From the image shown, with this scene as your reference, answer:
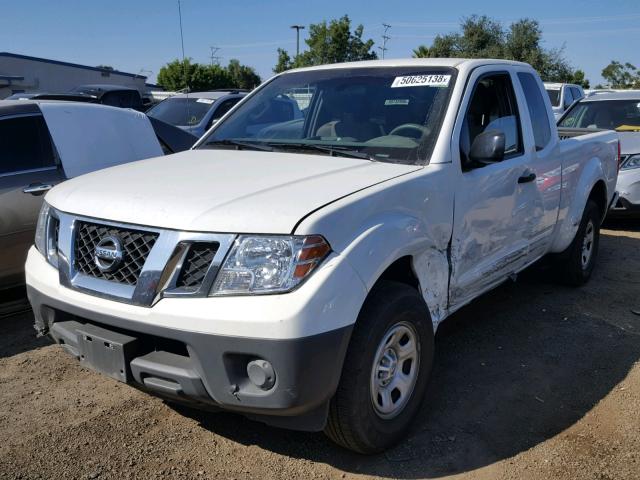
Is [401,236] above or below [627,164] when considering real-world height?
above

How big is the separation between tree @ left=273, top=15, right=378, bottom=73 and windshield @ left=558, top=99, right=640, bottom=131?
1364 inches

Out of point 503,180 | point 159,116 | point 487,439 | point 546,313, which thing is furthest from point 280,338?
point 159,116

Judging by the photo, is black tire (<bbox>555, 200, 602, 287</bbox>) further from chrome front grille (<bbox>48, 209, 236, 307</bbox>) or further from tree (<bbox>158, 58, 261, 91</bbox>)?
tree (<bbox>158, 58, 261, 91</bbox>)

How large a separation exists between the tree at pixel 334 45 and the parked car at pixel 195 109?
3353cm

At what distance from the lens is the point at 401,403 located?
3.11m

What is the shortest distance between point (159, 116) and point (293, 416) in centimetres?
873

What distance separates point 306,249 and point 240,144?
5.42ft

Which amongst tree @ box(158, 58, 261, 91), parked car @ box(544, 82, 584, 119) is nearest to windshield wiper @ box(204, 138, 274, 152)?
parked car @ box(544, 82, 584, 119)

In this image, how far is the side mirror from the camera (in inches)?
138

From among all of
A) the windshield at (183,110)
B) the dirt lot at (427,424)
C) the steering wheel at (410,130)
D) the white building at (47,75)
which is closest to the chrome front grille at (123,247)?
the dirt lot at (427,424)

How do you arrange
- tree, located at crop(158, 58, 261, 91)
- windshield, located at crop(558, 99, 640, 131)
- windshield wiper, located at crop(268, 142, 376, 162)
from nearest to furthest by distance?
1. windshield wiper, located at crop(268, 142, 376, 162)
2. windshield, located at crop(558, 99, 640, 131)
3. tree, located at crop(158, 58, 261, 91)

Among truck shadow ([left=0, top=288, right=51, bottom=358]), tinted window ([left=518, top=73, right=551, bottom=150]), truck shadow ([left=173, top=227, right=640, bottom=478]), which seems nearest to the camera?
truck shadow ([left=173, top=227, right=640, bottom=478])

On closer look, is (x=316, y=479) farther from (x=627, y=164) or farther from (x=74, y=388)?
(x=627, y=164)

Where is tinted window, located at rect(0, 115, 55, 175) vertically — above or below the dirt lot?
above
